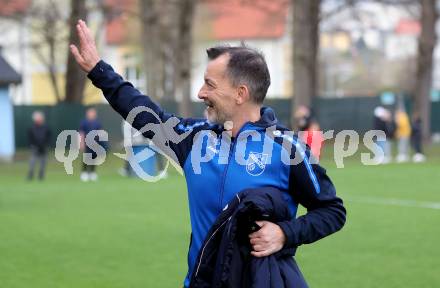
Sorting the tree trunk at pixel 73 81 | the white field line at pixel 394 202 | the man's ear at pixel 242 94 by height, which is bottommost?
the white field line at pixel 394 202

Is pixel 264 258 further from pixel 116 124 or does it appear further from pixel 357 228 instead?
pixel 116 124

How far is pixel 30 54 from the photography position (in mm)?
76375

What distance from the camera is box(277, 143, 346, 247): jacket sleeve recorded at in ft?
14.3

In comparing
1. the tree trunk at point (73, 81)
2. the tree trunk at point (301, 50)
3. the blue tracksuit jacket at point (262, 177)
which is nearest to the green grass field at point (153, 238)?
the blue tracksuit jacket at point (262, 177)

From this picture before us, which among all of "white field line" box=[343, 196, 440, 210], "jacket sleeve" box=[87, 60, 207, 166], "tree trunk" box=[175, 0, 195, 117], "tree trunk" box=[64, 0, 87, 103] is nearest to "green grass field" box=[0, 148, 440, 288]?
"white field line" box=[343, 196, 440, 210]

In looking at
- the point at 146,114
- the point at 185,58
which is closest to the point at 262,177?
the point at 146,114

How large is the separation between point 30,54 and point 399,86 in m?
33.8

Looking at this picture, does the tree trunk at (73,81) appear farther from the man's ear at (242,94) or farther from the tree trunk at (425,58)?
the man's ear at (242,94)

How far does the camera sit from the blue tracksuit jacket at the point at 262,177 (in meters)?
4.38

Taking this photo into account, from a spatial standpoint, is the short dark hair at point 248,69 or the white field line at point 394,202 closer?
the short dark hair at point 248,69

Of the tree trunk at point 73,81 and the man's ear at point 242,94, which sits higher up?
the man's ear at point 242,94

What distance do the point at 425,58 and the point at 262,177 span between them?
39.5 metres

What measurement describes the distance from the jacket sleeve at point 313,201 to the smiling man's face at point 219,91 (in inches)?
14.8

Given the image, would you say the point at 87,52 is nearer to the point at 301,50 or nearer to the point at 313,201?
the point at 313,201
